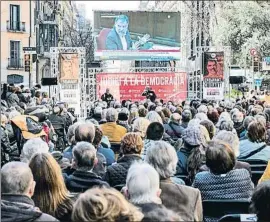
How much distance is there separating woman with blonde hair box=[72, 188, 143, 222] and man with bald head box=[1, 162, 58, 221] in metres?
0.80

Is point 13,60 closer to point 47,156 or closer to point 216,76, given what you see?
point 216,76

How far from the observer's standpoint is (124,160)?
21.7ft

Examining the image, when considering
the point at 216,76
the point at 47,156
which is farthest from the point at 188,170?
the point at 216,76

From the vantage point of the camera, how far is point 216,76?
24.1 meters

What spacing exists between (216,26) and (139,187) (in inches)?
1410

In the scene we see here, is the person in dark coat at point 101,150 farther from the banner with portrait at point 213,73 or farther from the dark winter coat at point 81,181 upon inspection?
the banner with portrait at point 213,73

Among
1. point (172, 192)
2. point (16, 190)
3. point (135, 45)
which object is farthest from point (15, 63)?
point (16, 190)

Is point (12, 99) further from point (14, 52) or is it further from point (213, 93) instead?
point (14, 52)

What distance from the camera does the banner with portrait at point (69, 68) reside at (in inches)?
933

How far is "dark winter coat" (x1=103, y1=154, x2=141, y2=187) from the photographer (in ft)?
21.2

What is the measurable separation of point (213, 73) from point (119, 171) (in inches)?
705

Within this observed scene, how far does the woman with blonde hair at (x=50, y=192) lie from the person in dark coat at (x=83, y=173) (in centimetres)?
88

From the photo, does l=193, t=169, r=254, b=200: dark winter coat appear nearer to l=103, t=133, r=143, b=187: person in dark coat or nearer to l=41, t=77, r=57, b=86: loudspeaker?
l=103, t=133, r=143, b=187: person in dark coat

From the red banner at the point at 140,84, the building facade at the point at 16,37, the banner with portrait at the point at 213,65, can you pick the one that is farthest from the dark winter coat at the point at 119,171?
the red banner at the point at 140,84
